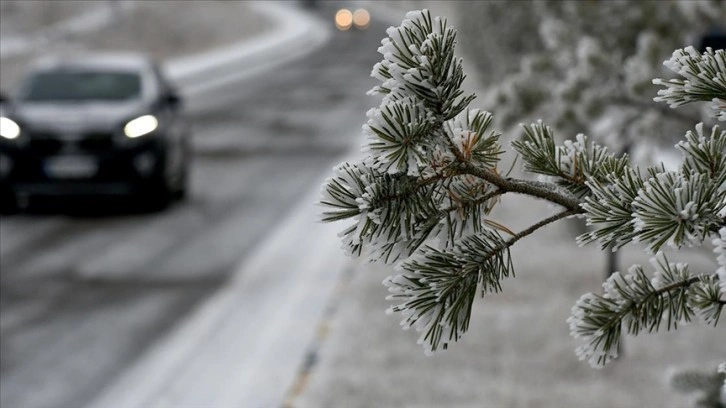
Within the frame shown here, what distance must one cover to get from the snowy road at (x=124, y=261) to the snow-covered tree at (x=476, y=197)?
476 centimetres

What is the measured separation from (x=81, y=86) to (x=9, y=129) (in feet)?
3.62

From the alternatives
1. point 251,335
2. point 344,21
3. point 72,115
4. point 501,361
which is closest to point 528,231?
point 501,361

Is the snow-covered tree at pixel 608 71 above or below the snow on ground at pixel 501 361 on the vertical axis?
above

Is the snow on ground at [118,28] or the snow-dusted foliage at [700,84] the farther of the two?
the snow on ground at [118,28]

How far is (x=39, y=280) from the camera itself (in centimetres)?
936

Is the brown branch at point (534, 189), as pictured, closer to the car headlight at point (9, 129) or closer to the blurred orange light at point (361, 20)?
the car headlight at point (9, 129)

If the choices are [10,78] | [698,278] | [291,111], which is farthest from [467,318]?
[10,78]

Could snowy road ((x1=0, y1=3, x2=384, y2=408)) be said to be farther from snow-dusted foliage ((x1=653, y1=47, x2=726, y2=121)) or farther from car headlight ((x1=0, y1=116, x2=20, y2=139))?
snow-dusted foliage ((x1=653, y1=47, x2=726, y2=121))

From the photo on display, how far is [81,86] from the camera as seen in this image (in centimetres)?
1272

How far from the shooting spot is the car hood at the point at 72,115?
39.0 feet

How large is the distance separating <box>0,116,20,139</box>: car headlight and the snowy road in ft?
2.80

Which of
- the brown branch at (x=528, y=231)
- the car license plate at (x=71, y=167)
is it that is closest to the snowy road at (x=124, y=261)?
the car license plate at (x=71, y=167)

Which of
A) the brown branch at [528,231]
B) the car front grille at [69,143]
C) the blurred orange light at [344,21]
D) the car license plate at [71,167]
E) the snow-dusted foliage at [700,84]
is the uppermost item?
the blurred orange light at [344,21]

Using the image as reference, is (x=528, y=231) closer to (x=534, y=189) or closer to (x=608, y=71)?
(x=534, y=189)
